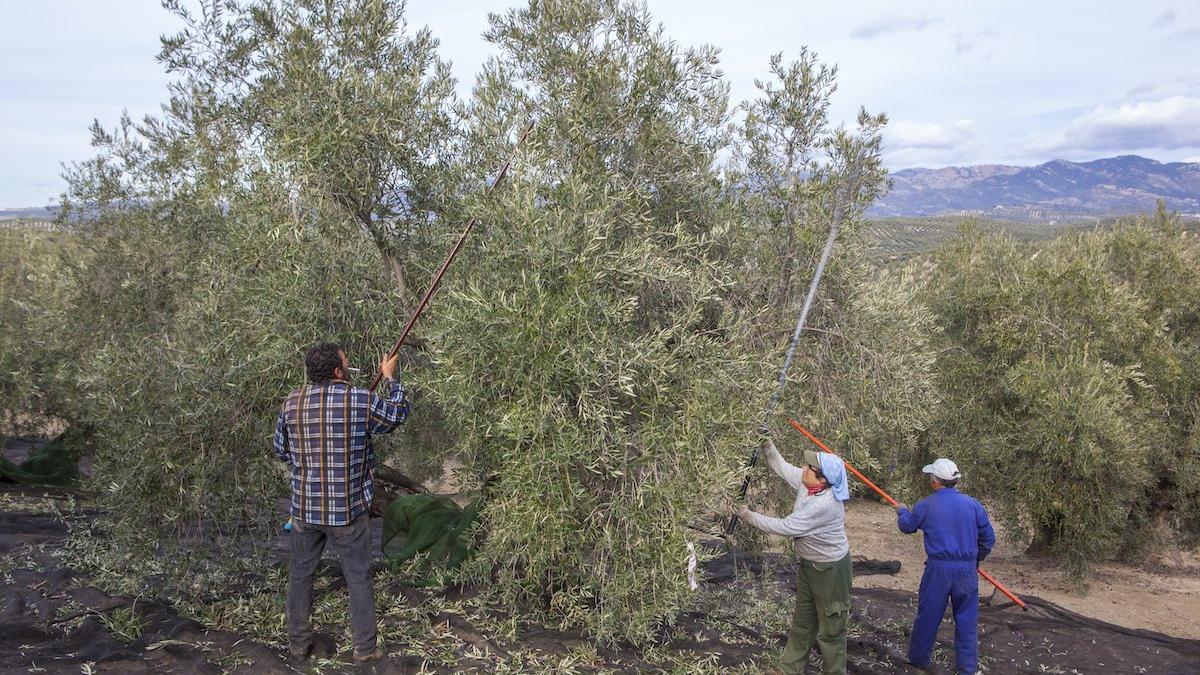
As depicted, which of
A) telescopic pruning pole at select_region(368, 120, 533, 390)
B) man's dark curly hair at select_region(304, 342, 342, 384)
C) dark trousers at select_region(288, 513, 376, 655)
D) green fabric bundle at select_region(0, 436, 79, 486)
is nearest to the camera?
man's dark curly hair at select_region(304, 342, 342, 384)

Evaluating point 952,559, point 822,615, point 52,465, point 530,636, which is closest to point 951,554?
point 952,559

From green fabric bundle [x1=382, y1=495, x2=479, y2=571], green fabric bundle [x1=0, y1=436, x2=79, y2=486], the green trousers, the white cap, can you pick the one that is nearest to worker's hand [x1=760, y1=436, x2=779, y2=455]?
the green trousers

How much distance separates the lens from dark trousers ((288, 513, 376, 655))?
583 cm

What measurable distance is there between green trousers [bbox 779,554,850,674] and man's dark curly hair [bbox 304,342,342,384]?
14.5 feet

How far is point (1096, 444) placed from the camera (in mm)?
12906

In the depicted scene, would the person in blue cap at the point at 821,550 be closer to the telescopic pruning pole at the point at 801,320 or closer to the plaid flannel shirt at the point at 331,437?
the telescopic pruning pole at the point at 801,320

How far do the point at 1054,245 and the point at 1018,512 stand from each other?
238 inches

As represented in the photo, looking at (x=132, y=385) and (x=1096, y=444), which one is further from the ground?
(x=132, y=385)

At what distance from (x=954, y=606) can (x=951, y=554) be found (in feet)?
1.98

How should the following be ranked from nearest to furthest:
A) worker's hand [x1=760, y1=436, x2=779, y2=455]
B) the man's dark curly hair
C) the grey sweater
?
the man's dark curly hair
the grey sweater
worker's hand [x1=760, y1=436, x2=779, y2=455]

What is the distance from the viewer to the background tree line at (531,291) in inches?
232

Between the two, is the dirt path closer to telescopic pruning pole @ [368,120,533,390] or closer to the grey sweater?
the grey sweater

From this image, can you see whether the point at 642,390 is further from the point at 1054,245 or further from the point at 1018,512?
the point at 1054,245

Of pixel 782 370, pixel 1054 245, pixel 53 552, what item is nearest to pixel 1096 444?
pixel 1054 245
